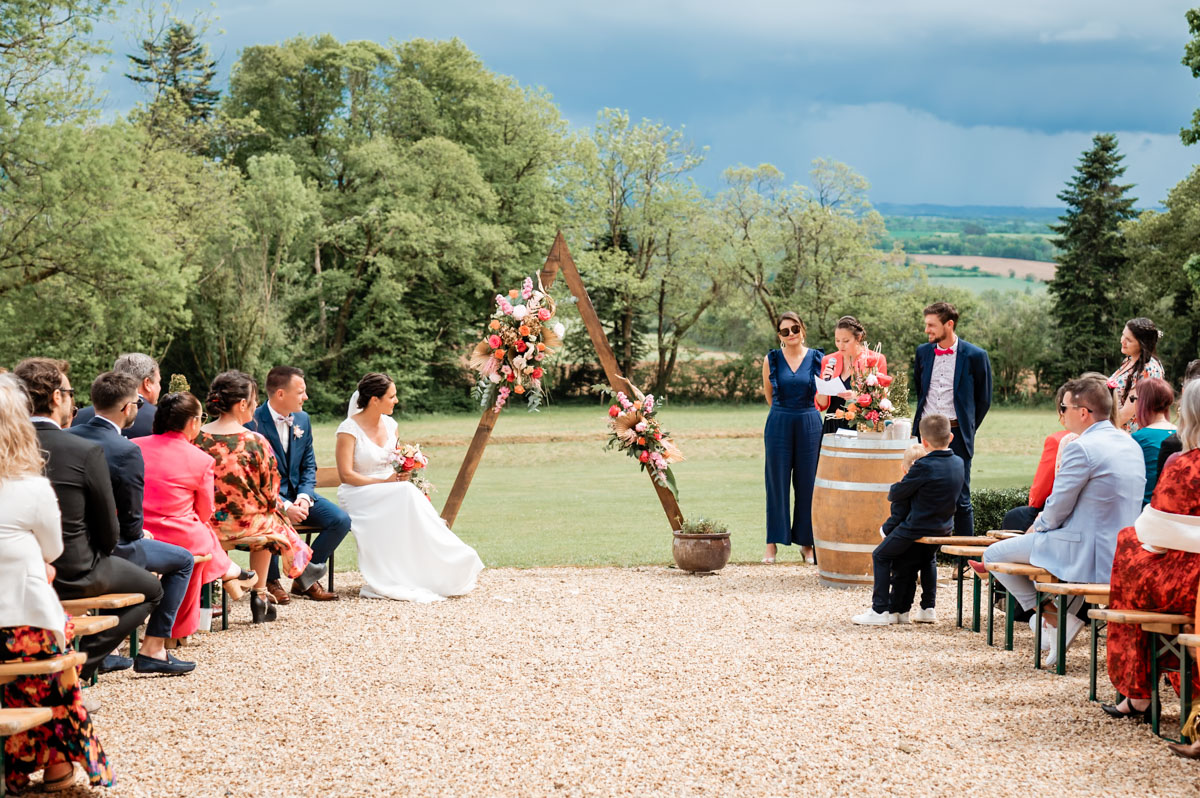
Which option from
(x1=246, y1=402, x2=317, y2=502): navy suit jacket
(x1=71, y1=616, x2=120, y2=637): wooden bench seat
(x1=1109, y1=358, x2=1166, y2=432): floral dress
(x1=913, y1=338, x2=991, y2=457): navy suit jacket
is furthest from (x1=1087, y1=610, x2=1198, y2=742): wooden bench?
(x1=246, y1=402, x2=317, y2=502): navy suit jacket

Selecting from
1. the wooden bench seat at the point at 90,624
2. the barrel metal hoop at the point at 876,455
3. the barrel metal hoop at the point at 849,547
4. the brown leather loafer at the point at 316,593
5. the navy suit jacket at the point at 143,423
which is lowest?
the brown leather loafer at the point at 316,593

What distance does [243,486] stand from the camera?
729cm

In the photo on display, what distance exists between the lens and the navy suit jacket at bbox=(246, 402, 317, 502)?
8.11 m

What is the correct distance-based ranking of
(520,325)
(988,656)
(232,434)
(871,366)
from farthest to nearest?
(520,325), (871,366), (232,434), (988,656)

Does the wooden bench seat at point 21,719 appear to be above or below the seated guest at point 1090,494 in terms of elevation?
below

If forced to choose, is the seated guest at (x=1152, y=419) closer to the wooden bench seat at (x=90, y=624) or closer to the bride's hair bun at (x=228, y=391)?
the wooden bench seat at (x=90, y=624)

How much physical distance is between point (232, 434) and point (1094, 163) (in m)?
44.3

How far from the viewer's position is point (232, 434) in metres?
7.32

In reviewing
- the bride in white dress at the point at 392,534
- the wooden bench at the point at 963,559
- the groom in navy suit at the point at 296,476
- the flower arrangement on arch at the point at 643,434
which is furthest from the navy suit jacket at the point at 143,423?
the wooden bench at the point at 963,559

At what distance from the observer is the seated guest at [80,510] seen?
15.2 ft

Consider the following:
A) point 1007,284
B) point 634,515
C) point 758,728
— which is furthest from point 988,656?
point 1007,284

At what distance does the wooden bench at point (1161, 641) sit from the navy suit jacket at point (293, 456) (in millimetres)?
5538

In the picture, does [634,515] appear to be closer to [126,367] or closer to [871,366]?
[871,366]

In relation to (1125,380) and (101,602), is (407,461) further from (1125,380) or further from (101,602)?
Result: (1125,380)
